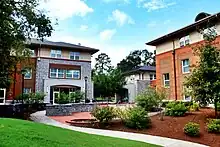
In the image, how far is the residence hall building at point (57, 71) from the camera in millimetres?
37031

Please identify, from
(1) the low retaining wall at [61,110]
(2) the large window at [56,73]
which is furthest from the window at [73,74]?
(1) the low retaining wall at [61,110]

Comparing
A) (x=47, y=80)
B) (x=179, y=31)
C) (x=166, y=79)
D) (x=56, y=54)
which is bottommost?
(x=166, y=79)

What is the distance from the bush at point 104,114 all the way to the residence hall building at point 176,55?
11194 millimetres

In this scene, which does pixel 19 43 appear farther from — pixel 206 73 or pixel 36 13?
pixel 206 73

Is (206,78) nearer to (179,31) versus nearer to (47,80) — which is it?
(179,31)

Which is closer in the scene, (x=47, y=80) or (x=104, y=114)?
(x=104, y=114)

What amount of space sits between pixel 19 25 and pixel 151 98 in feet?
44.7

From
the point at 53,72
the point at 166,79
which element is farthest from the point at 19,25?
the point at 53,72

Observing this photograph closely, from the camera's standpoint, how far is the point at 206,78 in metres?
15.6

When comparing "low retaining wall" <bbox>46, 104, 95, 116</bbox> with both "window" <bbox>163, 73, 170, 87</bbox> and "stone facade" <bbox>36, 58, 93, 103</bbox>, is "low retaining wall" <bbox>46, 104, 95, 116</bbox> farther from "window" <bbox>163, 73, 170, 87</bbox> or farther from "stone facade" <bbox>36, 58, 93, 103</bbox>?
"stone facade" <bbox>36, 58, 93, 103</bbox>

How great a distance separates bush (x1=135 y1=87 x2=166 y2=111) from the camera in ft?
61.5

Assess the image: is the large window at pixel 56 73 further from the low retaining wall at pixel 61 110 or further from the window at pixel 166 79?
the window at pixel 166 79

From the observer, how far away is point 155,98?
19.0 metres

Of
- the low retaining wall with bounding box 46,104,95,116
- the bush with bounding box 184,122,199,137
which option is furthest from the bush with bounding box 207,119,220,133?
the low retaining wall with bounding box 46,104,95,116
